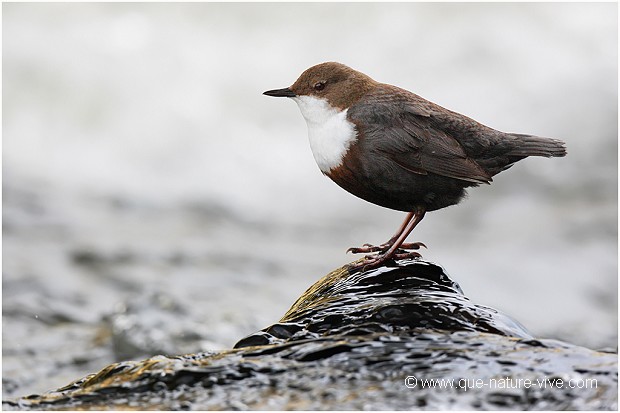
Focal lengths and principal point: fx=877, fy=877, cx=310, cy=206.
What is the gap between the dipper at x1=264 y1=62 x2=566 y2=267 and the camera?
12.2 feet

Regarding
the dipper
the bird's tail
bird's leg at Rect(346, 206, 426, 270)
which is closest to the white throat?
the dipper

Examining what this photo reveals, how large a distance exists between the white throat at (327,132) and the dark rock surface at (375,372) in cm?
78

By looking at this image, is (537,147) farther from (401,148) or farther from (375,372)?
(375,372)

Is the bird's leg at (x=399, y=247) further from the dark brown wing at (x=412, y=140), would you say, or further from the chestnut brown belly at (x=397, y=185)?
the dark brown wing at (x=412, y=140)

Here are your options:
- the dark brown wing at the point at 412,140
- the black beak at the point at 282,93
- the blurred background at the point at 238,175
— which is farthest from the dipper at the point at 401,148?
the blurred background at the point at 238,175

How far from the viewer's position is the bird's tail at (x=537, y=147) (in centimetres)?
379

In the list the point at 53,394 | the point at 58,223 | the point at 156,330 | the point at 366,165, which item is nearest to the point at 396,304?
the point at 366,165

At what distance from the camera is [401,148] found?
12.2ft

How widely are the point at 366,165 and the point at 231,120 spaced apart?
Result: 26.9 feet

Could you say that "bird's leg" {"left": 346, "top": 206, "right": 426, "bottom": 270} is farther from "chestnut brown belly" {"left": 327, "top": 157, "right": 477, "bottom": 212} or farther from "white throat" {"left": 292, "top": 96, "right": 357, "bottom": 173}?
"white throat" {"left": 292, "top": 96, "right": 357, "bottom": 173}

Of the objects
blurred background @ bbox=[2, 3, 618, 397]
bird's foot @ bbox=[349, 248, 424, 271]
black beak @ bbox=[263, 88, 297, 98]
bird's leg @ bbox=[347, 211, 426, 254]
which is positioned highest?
blurred background @ bbox=[2, 3, 618, 397]

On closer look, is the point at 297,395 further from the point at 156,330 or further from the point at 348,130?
the point at 156,330

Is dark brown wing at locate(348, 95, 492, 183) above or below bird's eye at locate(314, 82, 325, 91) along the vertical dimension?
below

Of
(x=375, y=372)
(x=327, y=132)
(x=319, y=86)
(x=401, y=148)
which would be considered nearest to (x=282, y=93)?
(x=319, y=86)
